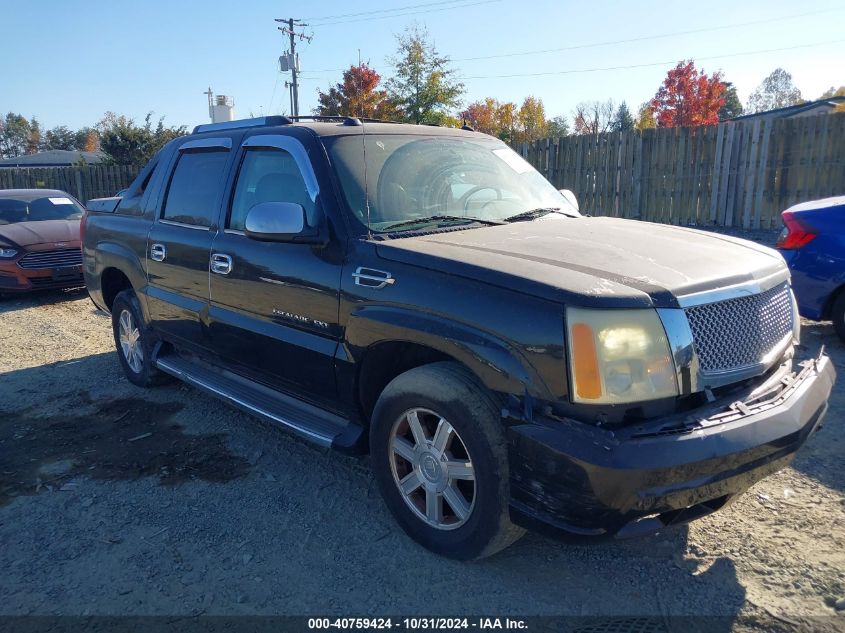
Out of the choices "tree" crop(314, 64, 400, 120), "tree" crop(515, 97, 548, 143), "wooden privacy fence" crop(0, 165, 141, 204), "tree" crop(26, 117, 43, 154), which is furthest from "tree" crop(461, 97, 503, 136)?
"tree" crop(26, 117, 43, 154)

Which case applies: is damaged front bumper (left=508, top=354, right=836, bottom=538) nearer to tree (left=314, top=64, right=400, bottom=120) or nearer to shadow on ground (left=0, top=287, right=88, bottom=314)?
shadow on ground (left=0, top=287, right=88, bottom=314)

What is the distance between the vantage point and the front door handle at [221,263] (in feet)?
13.0

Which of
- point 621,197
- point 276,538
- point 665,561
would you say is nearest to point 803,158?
point 621,197

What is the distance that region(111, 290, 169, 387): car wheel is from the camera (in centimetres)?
523

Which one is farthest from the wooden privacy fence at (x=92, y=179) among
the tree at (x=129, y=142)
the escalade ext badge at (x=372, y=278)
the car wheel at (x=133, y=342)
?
the escalade ext badge at (x=372, y=278)

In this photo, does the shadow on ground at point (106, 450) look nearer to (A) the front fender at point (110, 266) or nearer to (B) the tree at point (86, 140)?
(A) the front fender at point (110, 266)

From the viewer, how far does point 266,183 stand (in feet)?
12.9

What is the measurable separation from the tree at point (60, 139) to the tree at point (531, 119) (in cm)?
6907

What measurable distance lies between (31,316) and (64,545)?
6.44 metres

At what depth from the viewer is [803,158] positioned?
12.0 m

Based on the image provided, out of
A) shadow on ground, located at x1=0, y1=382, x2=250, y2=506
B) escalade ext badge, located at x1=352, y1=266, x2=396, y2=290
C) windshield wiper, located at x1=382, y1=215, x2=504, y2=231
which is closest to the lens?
escalade ext badge, located at x1=352, y1=266, x2=396, y2=290

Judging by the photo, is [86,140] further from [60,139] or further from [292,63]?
[292,63]

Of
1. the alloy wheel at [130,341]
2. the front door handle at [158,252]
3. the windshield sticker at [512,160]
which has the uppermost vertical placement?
the windshield sticker at [512,160]

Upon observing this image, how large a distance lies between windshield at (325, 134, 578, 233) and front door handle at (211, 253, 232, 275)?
990mm
